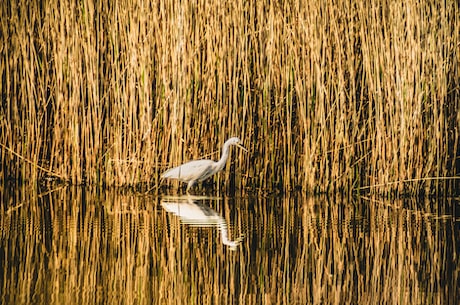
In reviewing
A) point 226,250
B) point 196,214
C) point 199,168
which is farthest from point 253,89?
point 226,250

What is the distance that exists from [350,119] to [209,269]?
2.07 metres

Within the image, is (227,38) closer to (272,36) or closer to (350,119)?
(272,36)

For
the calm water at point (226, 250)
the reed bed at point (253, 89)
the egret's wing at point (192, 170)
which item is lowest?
the calm water at point (226, 250)

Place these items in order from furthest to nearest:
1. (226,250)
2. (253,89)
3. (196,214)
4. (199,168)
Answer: (253,89), (199,168), (196,214), (226,250)

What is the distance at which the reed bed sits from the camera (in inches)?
206

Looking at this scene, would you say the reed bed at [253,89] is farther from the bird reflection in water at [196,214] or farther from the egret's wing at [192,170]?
the bird reflection in water at [196,214]

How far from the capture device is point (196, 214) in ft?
15.5

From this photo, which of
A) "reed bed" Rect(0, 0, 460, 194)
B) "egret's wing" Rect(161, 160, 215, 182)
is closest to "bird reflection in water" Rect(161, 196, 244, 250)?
"egret's wing" Rect(161, 160, 215, 182)

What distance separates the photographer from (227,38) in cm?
540

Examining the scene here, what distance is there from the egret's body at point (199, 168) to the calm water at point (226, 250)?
13cm

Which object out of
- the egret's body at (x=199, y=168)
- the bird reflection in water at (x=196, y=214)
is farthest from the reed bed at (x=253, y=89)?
the bird reflection in water at (x=196, y=214)

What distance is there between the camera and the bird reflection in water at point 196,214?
4.13 m

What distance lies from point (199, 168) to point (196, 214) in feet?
1.80

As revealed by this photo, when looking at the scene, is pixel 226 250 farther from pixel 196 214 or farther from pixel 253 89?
pixel 253 89
